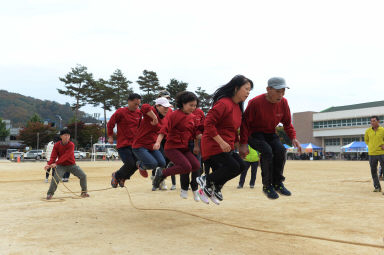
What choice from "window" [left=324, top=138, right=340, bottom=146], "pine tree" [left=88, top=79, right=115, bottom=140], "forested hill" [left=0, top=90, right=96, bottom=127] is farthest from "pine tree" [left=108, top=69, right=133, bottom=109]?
"forested hill" [left=0, top=90, right=96, bottom=127]

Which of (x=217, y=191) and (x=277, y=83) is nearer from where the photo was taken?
(x=277, y=83)

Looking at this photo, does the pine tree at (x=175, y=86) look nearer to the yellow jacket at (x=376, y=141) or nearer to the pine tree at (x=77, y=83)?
the pine tree at (x=77, y=83)

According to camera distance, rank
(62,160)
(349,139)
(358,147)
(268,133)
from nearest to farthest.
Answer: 1. (268,133)
2. (62,160)
3. (358,147)
4. (349,139)

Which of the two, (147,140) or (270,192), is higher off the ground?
(147,140)

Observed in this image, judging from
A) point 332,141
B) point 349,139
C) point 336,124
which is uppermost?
point 336,124

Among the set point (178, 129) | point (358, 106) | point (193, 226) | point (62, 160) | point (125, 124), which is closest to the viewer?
point (193, 226)

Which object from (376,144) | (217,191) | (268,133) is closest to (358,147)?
(376,144)

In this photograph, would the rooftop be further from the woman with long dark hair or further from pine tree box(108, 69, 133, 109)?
the woman with long dark hair

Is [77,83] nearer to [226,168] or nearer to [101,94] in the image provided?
[101,94]

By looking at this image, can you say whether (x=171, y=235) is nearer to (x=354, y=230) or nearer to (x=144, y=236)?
(x=144, y=236)

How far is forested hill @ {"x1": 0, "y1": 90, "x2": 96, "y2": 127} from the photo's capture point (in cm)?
15059

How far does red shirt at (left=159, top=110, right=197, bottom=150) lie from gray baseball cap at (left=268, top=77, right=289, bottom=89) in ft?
5.05

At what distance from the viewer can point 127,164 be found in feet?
23.2

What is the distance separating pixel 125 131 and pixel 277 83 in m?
3.50
